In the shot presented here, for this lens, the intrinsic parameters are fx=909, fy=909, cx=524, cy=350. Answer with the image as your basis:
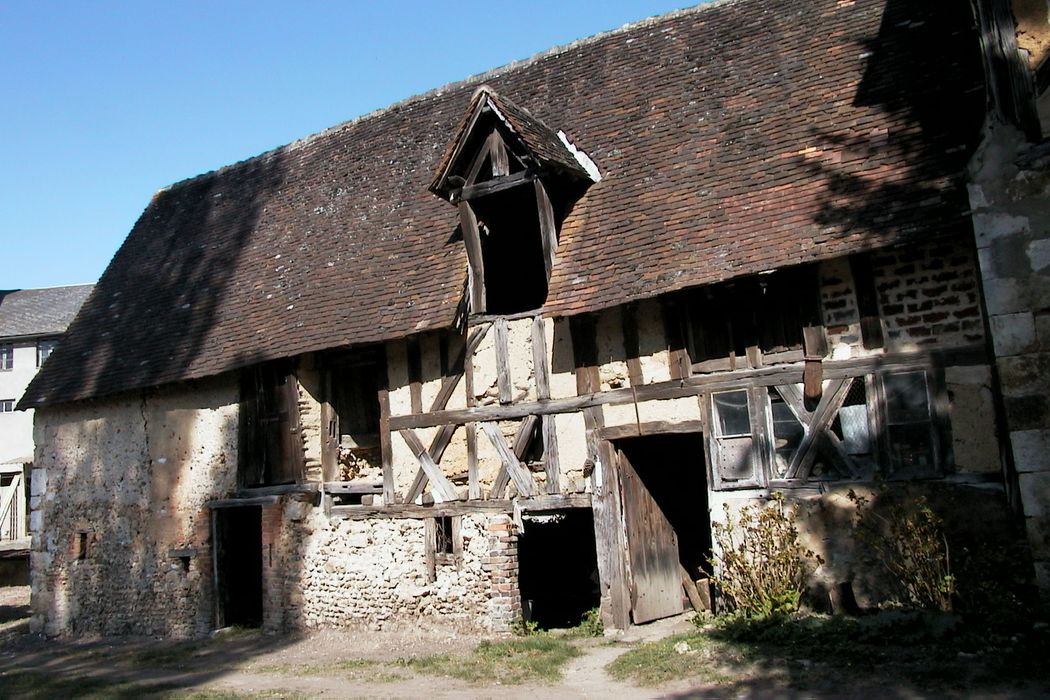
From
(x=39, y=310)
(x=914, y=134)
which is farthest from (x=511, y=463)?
(x=39, y=310)

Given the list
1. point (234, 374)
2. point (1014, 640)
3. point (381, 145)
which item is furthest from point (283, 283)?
point (1014, 640)

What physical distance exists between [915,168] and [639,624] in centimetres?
558

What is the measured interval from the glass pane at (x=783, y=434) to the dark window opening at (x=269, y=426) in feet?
21.0

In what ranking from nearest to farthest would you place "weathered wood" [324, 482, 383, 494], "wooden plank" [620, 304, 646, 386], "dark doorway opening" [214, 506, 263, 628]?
1. "wooden plank" [620, 304, 646, 386]
2. "weathered wood" [324, 482, 383, 494]
3. "dark doorway opening" [214, 506, 263, 628]

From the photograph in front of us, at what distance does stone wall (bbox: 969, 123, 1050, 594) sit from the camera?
7258mm

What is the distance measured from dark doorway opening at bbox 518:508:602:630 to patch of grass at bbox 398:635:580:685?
75.3 inches

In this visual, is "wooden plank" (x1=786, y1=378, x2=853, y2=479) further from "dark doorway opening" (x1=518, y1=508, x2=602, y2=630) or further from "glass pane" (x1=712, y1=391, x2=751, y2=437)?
"dark doorway opening" (x1=518, y1=508, x2=602, y2=630)

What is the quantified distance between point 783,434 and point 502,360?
3390 millimetres

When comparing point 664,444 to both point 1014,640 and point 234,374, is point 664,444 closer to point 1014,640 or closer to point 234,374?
point 1014,640

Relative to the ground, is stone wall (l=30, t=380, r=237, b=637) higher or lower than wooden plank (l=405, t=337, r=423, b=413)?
lower

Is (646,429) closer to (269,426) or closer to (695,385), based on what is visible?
(695,385)

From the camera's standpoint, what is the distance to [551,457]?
10422mm

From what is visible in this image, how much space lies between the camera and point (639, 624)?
10133mm

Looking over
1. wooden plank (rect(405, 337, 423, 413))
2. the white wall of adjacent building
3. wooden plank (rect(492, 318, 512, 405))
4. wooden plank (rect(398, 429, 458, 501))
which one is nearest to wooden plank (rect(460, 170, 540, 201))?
wooden plank (rect(492, 318, 512, 405))
